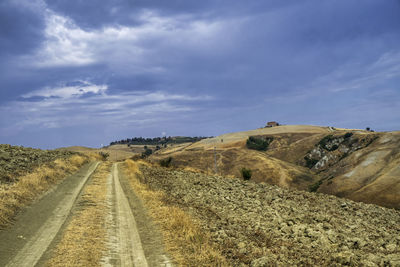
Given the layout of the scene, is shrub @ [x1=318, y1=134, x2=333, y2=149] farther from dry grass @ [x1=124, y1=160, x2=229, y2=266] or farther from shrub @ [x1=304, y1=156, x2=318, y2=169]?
dry grass @ [x1=124, y1=160, x2=229, y2=266]

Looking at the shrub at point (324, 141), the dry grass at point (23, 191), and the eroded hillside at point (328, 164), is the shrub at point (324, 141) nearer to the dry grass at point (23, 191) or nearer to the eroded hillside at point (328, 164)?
the eroded hillside at point (328, 164)

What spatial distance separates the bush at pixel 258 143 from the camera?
423 feet

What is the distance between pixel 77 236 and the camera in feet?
34.3

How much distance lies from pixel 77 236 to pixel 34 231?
2.08m

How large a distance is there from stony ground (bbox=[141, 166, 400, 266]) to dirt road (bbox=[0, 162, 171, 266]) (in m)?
2.58

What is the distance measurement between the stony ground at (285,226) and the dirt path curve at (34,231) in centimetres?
603

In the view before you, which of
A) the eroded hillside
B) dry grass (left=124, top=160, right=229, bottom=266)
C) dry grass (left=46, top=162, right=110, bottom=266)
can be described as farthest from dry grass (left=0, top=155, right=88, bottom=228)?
the eroded hillside

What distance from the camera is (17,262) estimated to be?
8320 mm

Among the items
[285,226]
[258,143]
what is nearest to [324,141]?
[258,143]

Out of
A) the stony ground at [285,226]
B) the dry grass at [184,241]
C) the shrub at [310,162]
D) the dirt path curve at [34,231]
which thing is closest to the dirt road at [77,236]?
the dirt path curve at [34,231]

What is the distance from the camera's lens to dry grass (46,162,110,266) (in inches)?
335

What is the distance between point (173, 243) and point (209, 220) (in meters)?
4.03

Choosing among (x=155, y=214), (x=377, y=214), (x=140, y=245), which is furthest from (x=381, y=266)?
(x=377, y=214)

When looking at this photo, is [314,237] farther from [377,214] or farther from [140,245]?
[377,214]
